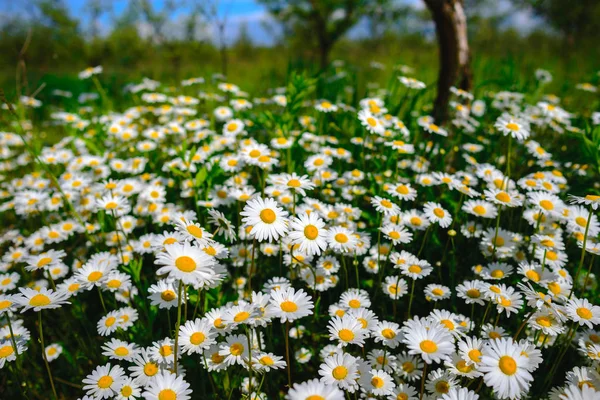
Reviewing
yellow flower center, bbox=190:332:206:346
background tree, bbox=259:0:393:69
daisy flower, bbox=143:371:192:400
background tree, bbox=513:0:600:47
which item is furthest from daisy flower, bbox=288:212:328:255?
background tree, bbox=513:0:600:47

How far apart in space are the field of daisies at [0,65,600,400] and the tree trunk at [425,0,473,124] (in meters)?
0.14

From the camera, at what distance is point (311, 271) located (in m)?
1.84

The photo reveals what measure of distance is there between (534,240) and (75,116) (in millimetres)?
4304

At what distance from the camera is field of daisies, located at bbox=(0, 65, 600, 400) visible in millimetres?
1256

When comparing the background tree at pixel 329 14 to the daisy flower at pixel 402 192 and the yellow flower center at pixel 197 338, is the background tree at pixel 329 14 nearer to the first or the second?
the daisy flower at pixel 402 192

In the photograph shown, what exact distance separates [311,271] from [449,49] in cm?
253

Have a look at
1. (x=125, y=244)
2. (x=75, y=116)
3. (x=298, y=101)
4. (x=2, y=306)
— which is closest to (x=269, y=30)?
(x=75, y=116)

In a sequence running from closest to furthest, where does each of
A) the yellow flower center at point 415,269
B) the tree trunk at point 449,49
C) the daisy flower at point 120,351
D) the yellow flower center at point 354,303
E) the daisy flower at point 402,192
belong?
the daisy flower at point 120,351, the yellow flower center at point 354,303, the yellow flower center at point 415,269, the daisy flower at point 402,192, the tree trunk at point 449,49

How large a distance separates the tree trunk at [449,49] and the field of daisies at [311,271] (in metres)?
0.14

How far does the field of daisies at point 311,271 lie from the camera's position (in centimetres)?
126

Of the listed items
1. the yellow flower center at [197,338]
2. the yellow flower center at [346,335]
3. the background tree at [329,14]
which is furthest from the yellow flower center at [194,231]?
the background tree at [329,14]

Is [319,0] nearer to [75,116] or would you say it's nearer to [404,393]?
[75,116]

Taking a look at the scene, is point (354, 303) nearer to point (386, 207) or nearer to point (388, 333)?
point (388, 333)

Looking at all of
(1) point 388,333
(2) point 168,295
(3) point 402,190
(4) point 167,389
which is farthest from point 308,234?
(3) point 402,190
